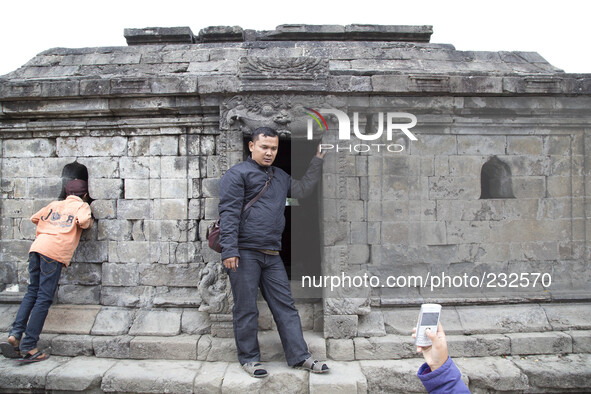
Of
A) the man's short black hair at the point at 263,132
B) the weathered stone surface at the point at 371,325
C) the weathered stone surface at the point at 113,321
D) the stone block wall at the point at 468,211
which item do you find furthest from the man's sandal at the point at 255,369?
the man's short black hair at the point at 263,132

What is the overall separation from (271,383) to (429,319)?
2309 millimetres

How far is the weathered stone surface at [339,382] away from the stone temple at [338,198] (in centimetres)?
31

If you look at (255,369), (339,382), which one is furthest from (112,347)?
(339,382)

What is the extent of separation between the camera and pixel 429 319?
215cm

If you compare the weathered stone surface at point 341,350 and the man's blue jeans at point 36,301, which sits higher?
the man's blue jeans at point 36,301

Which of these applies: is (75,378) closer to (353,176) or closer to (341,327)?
(341,327)

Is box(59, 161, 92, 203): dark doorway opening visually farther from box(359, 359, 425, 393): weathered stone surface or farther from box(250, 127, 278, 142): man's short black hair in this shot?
box(359, 359, 425, 393): weathered stone surface

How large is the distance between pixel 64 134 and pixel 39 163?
53 centimetres

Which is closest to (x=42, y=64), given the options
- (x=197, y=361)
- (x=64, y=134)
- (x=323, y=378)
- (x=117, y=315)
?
(x=64, y=134)

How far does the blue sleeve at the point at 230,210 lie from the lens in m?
3.69

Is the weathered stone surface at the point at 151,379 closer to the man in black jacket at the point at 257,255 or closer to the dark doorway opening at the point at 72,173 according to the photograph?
the man in black jacket at the point at 257,255

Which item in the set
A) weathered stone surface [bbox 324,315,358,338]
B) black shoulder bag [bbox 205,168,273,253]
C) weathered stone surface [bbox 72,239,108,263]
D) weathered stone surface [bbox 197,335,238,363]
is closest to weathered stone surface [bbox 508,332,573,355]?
weathered stone surface [bbox 324,315,358,338]

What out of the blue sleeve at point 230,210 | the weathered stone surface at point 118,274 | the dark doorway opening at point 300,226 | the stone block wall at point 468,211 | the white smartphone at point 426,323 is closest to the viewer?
the white smartphone at point 426,323

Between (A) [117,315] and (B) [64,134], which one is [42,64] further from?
(A) [117,315]
